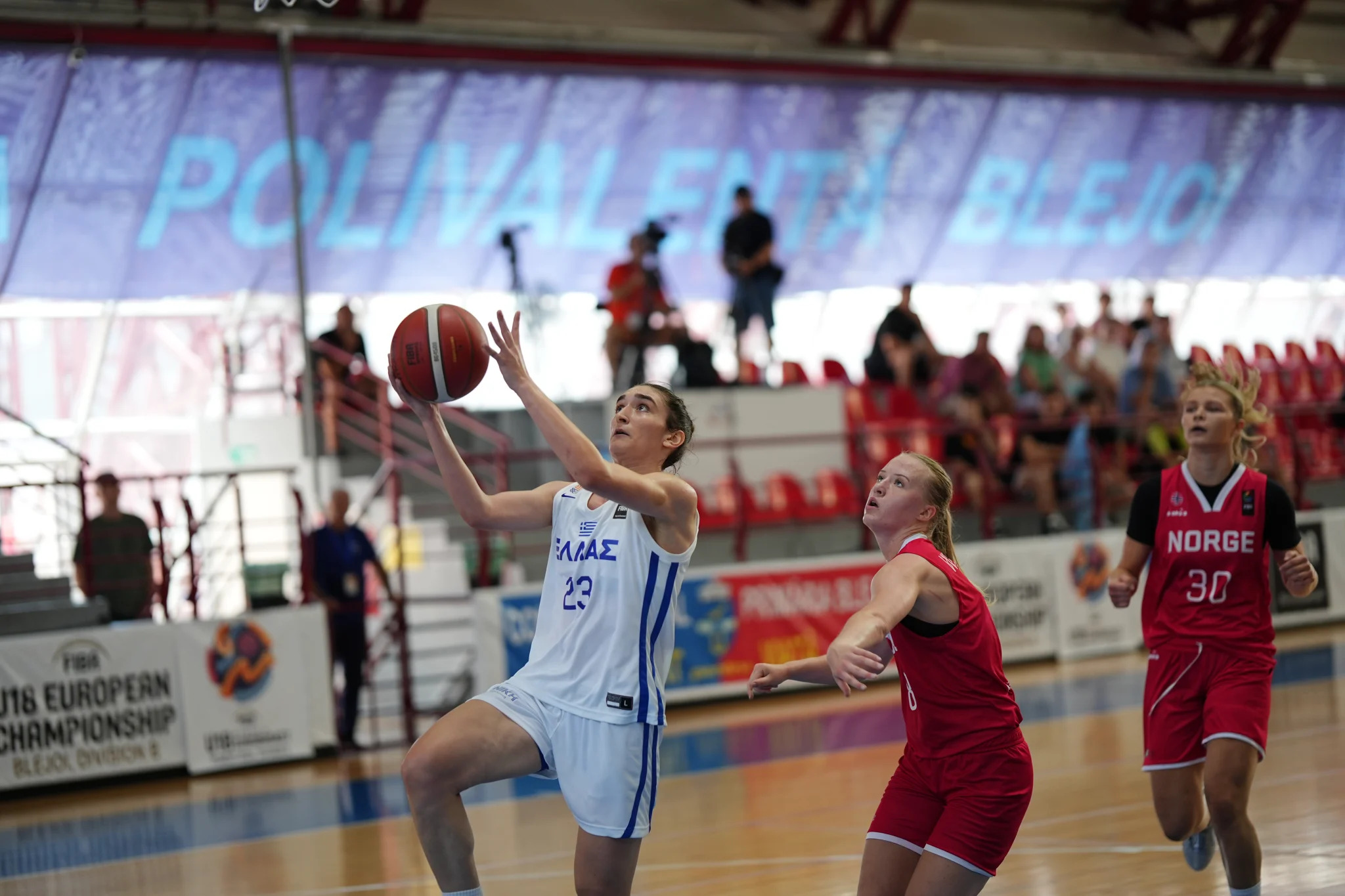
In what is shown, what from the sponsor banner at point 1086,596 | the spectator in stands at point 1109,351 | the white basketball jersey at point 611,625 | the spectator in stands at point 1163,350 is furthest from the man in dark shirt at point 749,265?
the white basketball jersey at point 611,625

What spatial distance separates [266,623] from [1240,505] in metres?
7.11

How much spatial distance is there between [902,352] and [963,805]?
11.7 m

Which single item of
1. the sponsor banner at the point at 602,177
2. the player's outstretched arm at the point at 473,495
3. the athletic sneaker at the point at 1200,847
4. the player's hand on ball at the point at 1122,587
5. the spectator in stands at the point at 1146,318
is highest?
the sponsor banner at the point at 602,177

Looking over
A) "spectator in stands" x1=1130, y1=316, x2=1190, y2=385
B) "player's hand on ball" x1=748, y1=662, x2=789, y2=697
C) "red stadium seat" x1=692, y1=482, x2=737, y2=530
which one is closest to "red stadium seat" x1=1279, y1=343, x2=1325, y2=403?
"spectator in stands" x1=1130, y1=316, x2=1190, y2=385

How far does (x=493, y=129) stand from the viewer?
52.8 ft

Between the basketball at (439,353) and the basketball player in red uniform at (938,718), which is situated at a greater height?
the basketball at (439,353)

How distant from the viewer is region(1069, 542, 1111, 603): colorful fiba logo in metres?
13.5

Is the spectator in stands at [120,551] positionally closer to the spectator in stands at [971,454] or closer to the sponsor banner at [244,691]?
the sponsor banner at [244,691]

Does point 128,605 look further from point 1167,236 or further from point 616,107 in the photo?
point 1167,236

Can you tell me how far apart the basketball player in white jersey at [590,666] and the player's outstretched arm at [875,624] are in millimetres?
671

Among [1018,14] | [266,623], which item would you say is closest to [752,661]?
[266,623]

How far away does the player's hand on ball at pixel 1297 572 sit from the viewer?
5113 mm

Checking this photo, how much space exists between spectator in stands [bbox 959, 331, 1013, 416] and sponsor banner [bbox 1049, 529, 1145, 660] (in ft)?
5.51

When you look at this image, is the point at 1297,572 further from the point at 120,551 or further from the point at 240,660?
the point at 120,551
